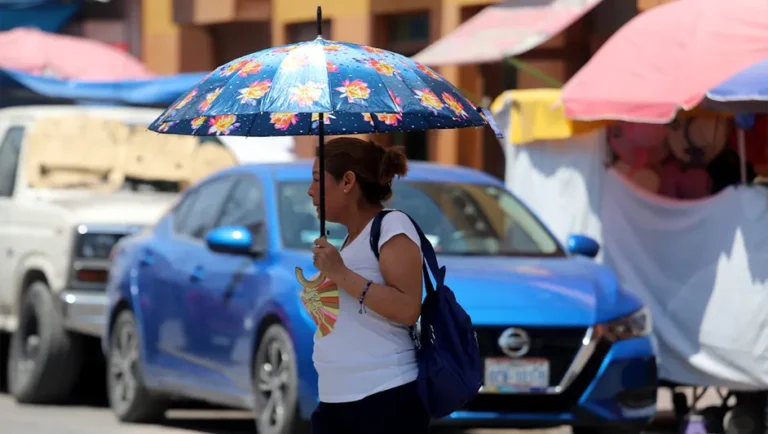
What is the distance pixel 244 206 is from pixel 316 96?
5491 mm

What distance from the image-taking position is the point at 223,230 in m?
10.2

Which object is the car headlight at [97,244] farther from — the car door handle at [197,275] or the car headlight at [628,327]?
the car headlight at [628,327]

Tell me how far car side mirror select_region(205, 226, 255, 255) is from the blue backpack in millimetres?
4677

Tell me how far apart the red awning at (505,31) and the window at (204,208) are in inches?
159

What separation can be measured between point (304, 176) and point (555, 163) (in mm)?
2517

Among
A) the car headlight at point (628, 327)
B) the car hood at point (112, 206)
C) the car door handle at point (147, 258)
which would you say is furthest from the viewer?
the car hood at point (112, 206)

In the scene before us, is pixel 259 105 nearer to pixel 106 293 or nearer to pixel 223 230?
pixel 223 230

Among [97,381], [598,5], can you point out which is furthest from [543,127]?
[598,5]

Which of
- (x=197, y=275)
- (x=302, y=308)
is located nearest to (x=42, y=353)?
(x=197, y=275)

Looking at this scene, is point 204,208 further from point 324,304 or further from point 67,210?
point 324,304

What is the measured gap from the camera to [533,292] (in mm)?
9547

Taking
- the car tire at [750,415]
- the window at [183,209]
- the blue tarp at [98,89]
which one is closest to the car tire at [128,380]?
the window at [183,209]

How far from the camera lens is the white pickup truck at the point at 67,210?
12.8 m

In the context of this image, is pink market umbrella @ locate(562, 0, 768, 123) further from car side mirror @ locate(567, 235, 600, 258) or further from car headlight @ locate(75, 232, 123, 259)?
car headlight @ locate(75, 232, 123, 259)
